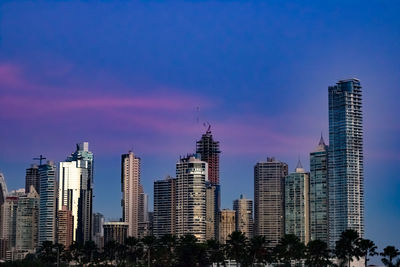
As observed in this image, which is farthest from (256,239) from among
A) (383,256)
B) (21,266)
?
(21,266)

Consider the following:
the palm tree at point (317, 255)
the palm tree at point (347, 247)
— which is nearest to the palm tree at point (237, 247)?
the palm tree at point (317, 255)

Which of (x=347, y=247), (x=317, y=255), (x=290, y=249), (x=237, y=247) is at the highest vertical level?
(x=347, y=247)

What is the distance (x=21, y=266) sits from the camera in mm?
199250

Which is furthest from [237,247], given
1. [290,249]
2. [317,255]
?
[317,255]

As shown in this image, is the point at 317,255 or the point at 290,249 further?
the point at 290,249

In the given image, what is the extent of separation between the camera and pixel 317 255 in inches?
7229

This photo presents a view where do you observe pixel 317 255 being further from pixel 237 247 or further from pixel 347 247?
pixel 237 247

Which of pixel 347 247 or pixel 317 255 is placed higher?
pixel 347 247

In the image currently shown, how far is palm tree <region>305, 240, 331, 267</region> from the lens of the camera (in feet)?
601

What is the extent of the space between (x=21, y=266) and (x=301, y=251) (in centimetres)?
6597

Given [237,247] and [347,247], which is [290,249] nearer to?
[237,247]

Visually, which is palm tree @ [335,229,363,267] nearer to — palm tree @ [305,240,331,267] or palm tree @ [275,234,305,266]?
palm tree @ [305,240,331,267]

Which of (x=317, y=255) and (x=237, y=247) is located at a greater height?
(x=237, y=247)

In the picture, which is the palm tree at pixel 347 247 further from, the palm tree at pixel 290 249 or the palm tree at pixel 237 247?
the palm tree at pixel 237 247
